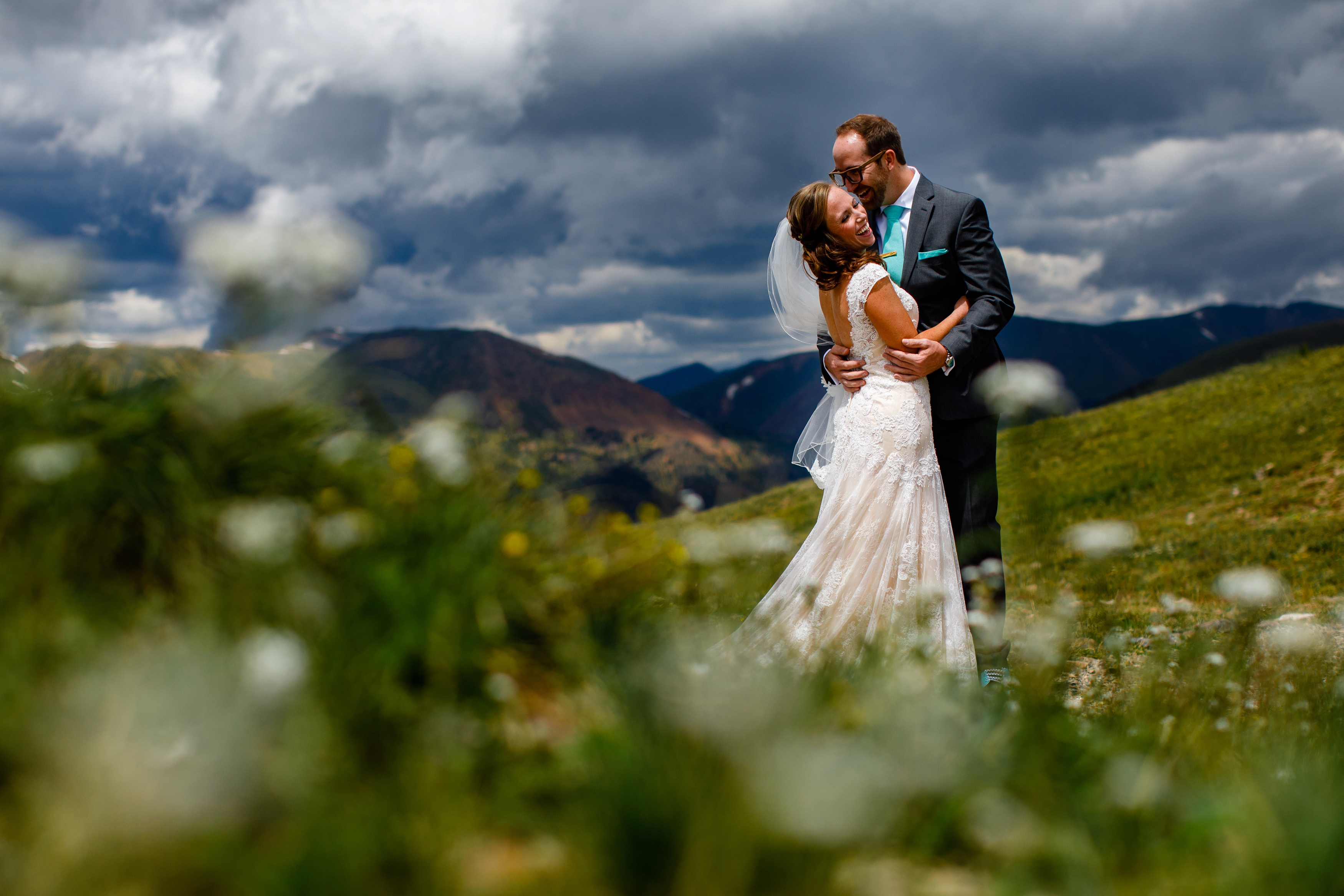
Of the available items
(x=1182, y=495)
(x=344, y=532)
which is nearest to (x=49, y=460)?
(x=344, y=532)

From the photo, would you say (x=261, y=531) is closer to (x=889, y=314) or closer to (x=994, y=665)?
(x=889, y=314)

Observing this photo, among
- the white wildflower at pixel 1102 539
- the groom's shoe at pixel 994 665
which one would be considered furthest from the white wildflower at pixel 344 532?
the groom's shoe at pixel 994 665

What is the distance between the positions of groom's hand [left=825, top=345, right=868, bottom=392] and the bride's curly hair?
58 centimetres

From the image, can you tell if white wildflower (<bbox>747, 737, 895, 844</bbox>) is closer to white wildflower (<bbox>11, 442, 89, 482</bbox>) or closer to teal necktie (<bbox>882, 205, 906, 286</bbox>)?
white wildflower (<bbox>11, 442, 89, 482</bbox>)

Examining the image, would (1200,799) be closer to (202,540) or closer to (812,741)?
(812,741)

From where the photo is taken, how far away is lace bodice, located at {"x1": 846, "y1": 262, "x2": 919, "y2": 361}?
5.10 metres

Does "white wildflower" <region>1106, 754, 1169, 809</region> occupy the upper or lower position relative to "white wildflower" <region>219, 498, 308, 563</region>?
lower

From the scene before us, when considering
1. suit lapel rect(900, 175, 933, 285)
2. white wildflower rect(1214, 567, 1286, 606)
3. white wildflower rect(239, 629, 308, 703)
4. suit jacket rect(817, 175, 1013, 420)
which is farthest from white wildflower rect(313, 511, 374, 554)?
suit lapel rect(900, 175, 933, 285)

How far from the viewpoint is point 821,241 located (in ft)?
17.0

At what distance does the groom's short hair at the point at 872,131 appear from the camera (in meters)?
5.34

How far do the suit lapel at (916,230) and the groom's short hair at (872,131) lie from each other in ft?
1.46

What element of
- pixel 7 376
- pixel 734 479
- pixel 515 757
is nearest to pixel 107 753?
pixel 515 757

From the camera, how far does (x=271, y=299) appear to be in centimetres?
338

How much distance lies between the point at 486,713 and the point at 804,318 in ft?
14.3
